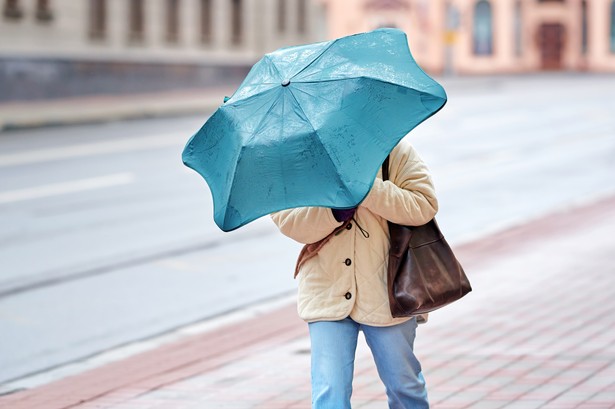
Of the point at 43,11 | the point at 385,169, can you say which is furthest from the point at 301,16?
the point at 385,169

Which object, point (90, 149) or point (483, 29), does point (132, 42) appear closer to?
point (90, 149)

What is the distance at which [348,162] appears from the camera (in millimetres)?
3967

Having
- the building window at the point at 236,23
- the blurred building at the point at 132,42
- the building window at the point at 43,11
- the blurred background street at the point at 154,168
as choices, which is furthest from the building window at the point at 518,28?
the building window at the point at 43,11

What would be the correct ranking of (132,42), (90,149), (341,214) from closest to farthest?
1. (341,214)
2. (90,149)
3. (132,42)

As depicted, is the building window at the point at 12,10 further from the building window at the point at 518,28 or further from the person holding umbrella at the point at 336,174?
the building window at the point at 518,28

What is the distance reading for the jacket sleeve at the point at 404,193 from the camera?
4.19m

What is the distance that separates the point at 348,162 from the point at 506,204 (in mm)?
12085

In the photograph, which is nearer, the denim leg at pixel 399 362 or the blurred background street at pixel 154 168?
the denim leg at pixel 399 362

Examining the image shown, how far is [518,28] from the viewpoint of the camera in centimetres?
6775

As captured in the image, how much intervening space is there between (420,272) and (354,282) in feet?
0.79

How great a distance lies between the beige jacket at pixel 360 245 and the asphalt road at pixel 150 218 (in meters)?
3.77

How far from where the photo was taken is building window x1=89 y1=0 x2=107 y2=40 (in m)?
34.1

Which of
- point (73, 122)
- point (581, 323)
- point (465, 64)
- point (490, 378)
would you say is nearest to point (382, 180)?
point (490, 378)

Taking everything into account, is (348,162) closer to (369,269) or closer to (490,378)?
(369,269)
